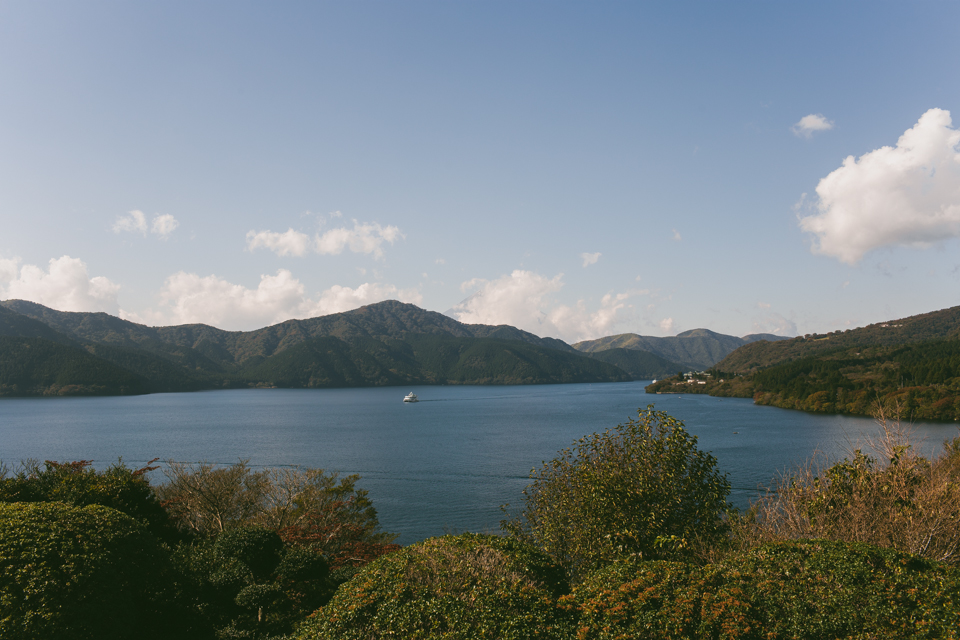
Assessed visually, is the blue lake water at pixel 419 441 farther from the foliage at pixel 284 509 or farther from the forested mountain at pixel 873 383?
the forested mountain at pixel 873 383

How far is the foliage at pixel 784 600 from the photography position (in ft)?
31.4

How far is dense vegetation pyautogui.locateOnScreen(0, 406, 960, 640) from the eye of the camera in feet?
32.7

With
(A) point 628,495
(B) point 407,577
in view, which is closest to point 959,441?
(A) point 628,495

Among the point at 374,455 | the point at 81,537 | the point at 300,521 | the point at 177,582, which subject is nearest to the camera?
the point at 81,537

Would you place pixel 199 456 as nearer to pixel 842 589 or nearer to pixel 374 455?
pixel 374 455

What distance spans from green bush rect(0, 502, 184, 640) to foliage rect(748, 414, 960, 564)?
58.8 ft

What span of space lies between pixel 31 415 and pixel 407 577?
167076 millimetres

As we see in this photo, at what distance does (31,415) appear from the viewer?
132m

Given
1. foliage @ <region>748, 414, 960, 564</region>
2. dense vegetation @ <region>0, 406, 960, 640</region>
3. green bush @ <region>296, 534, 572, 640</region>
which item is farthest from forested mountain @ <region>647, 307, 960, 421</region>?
green bush @ <region>296, 534, 572, 640</region>

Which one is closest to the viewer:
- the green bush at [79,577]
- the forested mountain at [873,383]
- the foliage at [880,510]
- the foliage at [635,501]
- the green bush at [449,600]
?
the green bush at [449,600]

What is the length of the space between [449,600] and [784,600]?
6729 millimetres

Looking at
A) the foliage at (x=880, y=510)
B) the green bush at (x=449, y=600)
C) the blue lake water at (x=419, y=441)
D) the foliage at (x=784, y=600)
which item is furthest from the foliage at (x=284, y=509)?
the foliage at (x=880, y=510)

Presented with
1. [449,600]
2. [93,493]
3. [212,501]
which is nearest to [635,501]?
[449,600]

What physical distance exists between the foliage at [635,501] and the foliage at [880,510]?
6.60 feet
